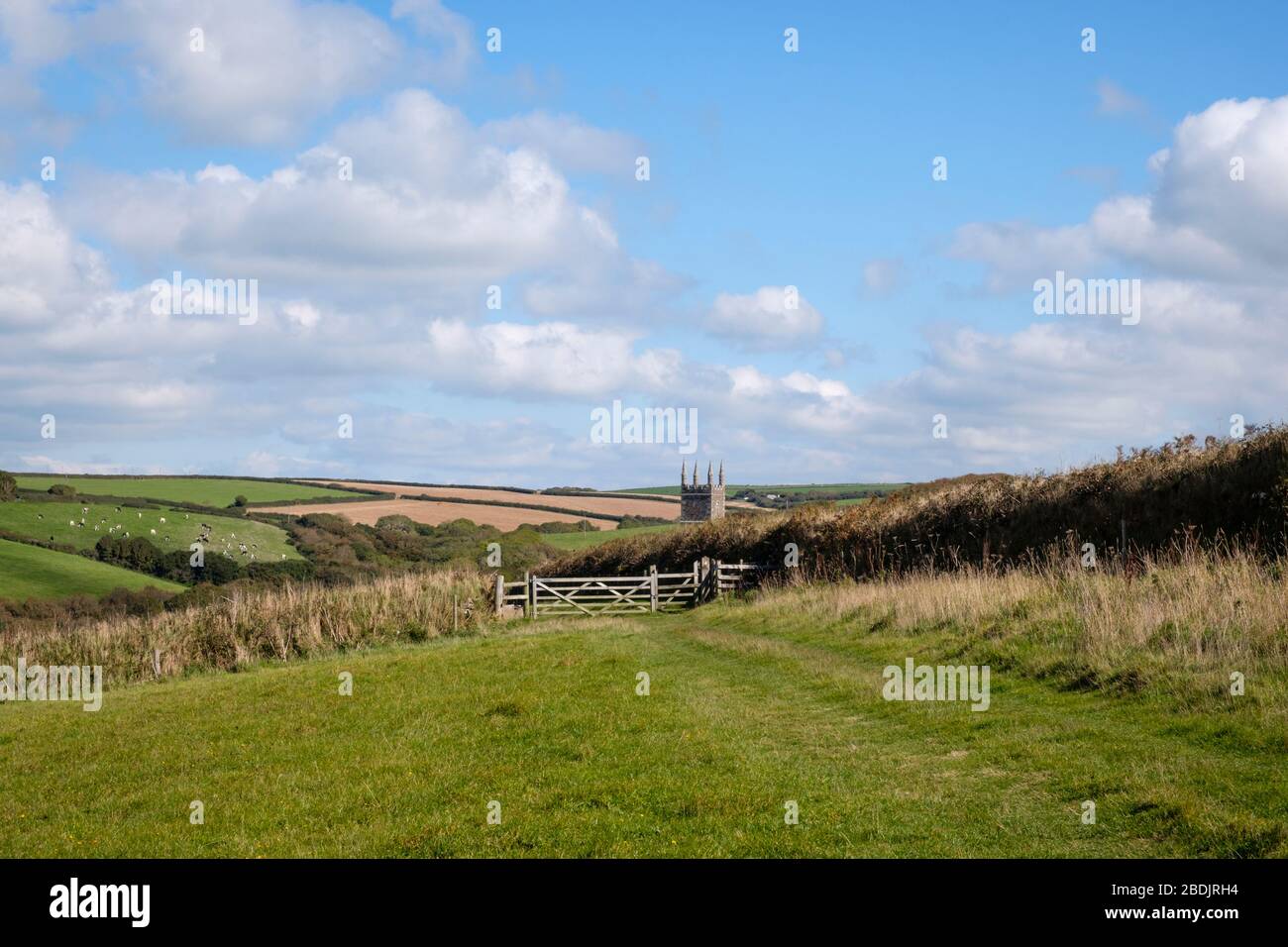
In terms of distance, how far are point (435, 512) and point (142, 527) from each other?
Answer: 23.5 meters

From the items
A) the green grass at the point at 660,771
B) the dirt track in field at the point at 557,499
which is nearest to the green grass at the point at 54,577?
the dirt track in field at the point at 557,499

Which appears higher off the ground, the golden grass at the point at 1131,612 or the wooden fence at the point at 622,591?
the golden grass at the point at 1131,612

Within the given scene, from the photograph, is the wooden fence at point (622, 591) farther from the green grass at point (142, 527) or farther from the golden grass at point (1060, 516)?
the green grass at point (142, 527)

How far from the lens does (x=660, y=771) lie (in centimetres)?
1033

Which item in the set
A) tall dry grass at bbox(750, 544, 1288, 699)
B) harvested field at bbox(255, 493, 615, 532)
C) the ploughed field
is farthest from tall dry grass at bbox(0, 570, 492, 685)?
the ploughed field

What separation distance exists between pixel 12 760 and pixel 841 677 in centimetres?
1192

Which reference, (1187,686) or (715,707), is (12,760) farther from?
(1187,686)

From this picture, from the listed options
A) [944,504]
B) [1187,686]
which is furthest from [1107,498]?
[1187,686]

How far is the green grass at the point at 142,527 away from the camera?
7162cm

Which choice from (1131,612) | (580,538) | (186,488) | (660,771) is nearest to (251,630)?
(660,771)

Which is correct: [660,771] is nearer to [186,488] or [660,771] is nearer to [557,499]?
[557,499]

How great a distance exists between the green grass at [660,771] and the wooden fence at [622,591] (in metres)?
18.8

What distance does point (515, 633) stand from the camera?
97.8 feet

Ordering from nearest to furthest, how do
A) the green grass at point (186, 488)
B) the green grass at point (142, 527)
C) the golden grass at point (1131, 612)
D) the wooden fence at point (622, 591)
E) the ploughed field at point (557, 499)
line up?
1. the golden grass at point (1131, 612)
2. the wooden fence at point (622, 591)
3. the green grass at point (142, 527)
4. the green grass at point (186, 488)
5. the ploughed field at point (557, 499)
